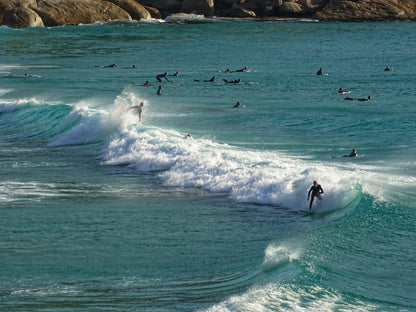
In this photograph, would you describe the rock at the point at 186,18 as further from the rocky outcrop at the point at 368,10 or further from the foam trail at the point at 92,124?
the foam trail at the point at 92,124

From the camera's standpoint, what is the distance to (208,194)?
27.1 meters

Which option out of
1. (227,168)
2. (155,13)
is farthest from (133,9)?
(227,168)

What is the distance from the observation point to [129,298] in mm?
17688

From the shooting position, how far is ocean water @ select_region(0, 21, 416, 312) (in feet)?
59.7

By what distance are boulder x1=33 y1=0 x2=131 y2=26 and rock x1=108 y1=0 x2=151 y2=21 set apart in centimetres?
98

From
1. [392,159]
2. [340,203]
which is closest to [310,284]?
[340,203]

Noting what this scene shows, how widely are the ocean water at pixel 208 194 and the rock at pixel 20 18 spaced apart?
51497mm

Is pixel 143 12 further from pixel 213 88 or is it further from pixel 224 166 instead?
pixel 224 166

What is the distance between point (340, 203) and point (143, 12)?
98.1m


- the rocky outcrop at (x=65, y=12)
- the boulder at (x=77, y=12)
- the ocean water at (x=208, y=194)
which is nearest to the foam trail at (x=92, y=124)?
the ocean water at (x=208, y=194)

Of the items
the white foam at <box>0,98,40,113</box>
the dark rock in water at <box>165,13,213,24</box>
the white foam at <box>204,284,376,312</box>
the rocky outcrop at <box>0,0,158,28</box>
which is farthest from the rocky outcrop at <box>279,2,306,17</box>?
the white foam at <box>204,284,376,312</box>

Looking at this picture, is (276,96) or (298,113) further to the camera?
(276,96)

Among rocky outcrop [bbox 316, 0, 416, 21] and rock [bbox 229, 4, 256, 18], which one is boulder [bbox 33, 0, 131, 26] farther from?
rocky outcrop [bbox 316, 0, 416, 21]

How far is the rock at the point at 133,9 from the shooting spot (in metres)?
119
